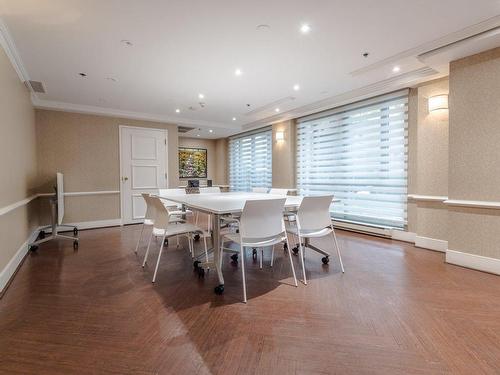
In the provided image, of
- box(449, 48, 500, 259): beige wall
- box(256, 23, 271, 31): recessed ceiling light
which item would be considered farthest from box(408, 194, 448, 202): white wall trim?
box(256, 23, 271, 31): recessed ceiling light

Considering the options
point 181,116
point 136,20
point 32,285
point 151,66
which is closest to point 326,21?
point 136,20

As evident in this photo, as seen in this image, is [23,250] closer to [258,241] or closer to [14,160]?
[14,160]

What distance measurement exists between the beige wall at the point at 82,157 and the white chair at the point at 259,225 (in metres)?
4.07

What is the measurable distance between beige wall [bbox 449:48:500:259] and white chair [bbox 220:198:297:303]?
2.13 m

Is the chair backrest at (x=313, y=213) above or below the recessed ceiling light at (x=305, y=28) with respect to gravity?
below

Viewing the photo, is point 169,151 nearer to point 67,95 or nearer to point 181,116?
point 181,116

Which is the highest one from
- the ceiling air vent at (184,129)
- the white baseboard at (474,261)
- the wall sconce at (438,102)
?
the ceiling air vent at (184,129)

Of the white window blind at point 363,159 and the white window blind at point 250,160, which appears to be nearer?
the white window blind at point 363,159

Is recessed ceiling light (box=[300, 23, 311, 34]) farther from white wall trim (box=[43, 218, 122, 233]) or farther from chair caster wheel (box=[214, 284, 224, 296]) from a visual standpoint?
white wall trim (box=[43, 218, 122, 233])

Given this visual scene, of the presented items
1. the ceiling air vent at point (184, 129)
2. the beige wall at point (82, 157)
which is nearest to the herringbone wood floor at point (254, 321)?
the beige wall at point (82, 157)

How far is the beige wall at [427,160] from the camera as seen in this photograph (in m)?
3.49

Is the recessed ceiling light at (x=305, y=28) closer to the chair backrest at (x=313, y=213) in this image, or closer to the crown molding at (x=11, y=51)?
the chair backrest at (x=313, y=213)

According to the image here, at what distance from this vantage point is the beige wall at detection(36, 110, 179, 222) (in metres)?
4.83

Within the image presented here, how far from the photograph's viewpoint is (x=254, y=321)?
1851 millimetres
